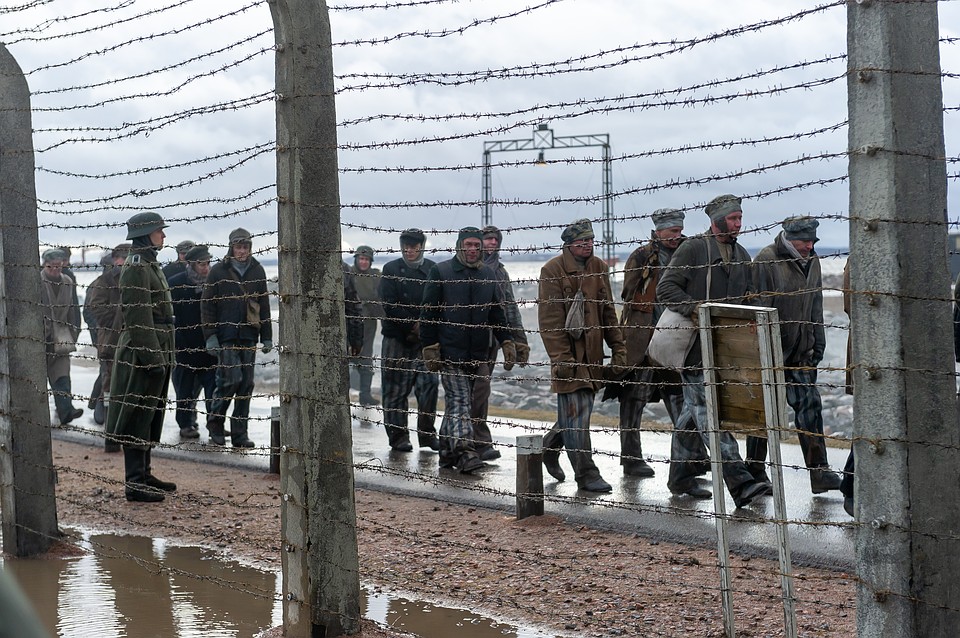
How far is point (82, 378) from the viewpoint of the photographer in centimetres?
2831

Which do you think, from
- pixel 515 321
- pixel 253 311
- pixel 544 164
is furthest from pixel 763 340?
pixel 253 311

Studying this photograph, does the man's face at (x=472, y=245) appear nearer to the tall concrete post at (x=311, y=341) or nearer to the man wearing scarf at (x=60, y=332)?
the tall concrete post at (x=311, y=341)

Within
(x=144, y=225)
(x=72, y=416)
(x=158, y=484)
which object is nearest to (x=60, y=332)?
(x=72, y=416)

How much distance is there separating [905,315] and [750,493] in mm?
5233

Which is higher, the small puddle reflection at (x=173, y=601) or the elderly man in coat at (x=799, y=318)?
the elderly man in coat at (x=799, y=318)

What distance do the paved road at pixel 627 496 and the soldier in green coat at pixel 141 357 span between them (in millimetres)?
478

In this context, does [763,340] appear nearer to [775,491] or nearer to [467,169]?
[775,491]

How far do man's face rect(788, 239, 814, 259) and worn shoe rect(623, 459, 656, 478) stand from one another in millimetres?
2374

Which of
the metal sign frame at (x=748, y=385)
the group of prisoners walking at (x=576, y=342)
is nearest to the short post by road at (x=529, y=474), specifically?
the group of prisoners walking at (x=576, y=342)

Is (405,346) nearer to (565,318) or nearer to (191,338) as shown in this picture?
(191,338)

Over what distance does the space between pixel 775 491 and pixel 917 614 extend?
1.25 metres

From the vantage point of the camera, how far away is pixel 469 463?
11.4 meters

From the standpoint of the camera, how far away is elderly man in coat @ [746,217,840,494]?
965 cm

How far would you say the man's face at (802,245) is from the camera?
978 cm
